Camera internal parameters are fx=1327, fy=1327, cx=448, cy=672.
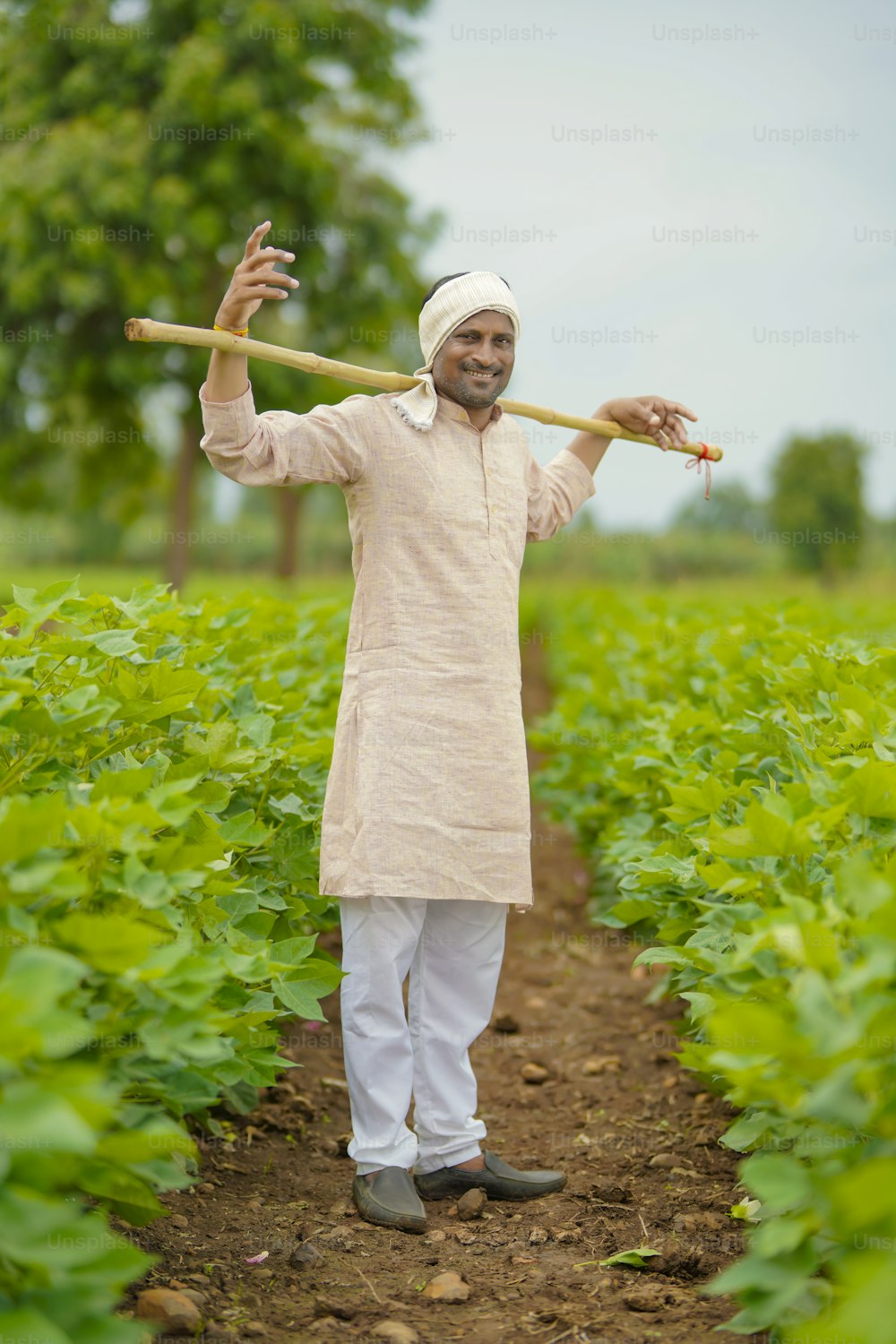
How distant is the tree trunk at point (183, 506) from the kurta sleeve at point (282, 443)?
1471cm

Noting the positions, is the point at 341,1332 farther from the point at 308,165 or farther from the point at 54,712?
the point at 308,165

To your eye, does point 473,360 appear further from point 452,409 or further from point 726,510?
point 726,510

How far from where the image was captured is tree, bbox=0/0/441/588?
1628 centimetres

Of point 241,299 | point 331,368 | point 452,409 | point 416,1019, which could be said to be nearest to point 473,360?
point 452,409

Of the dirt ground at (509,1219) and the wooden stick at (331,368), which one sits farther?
the wooden stick at (331,368)

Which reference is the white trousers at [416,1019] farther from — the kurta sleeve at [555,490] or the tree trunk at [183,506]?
the tree trunk at [183,506]

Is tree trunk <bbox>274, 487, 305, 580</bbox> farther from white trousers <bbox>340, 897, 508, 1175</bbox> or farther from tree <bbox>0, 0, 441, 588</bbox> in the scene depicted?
white trousers <bbox>340, 897, 508, 1175</bbox>

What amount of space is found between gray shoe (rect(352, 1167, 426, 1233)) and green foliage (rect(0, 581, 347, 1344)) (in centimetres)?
40

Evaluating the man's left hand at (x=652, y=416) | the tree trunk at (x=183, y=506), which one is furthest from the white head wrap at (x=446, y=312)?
the tree trunk at (x=183, y=506)

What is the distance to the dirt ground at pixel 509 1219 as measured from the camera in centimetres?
255

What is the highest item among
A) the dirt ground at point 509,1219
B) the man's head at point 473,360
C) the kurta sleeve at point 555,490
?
the man's head at point 473,360

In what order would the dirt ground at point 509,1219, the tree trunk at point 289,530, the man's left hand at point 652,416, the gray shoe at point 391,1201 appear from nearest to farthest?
1. the dirt ground at point 509,1219
2. the gray shoe at point 391,1201
3. the man's left hand at point 652,416
4. the tree trunk at point 289,530

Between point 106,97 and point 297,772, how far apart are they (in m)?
16.4

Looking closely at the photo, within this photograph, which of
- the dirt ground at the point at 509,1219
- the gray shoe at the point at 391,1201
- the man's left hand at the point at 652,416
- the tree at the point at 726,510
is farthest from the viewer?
the tree at the point at 726,510
